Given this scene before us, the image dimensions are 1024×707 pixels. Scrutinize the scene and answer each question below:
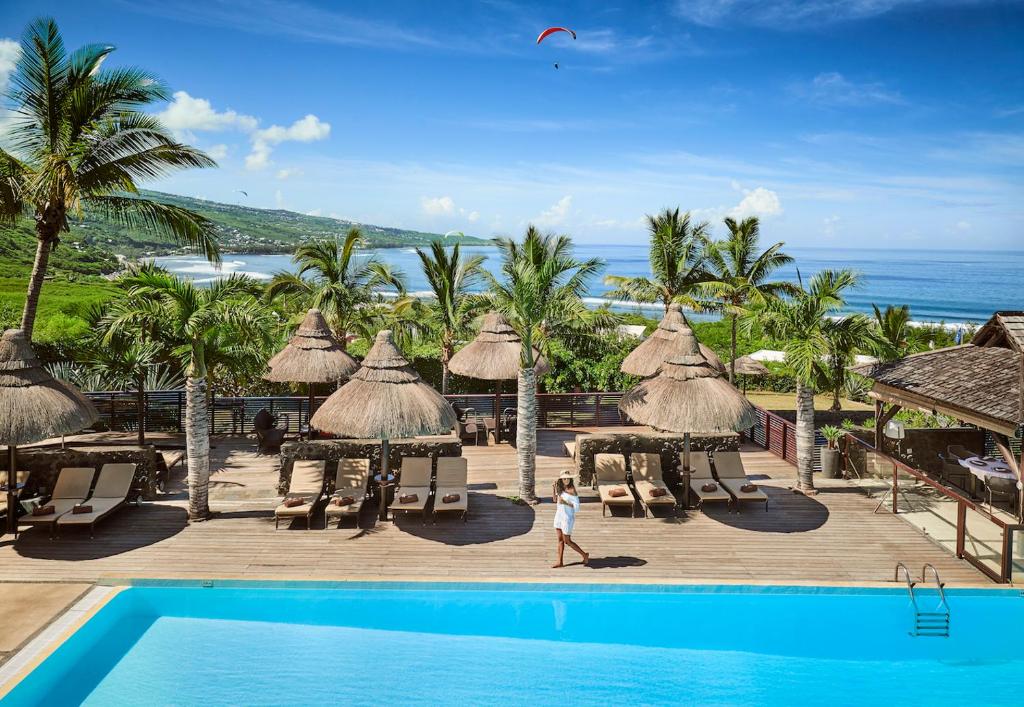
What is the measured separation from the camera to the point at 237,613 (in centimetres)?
812

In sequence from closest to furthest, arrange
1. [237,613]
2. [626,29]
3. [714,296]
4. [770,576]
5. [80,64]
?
1. [237,613]
2. [770,576]
3. [80,64]
4. [714,296]
5. [626,29]

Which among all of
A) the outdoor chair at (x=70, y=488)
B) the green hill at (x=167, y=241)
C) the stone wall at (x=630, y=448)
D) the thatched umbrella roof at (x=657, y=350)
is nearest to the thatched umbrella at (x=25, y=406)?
the outdoor chair at (x=70, y=488)

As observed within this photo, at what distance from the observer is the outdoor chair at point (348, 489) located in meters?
10.2

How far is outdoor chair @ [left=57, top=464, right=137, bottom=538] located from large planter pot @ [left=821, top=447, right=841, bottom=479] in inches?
488

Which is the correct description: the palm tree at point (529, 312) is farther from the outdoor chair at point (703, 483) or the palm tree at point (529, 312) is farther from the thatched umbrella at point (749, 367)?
the thatched umbrella at point (749, 367)

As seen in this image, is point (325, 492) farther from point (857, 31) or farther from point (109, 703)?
point (857, 31)

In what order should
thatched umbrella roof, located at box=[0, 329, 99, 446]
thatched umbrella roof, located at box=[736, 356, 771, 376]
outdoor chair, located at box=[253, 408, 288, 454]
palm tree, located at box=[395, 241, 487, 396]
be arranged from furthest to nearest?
thatched umbrella roof, located at box=[736, 356, 771, 376], palm tree, located at box=[395, 241, 487, 396], outdoor chair, located at box=[253, 408, 288, 454], thatched umbrella roof, located at box=[0, 329, 99, 446]

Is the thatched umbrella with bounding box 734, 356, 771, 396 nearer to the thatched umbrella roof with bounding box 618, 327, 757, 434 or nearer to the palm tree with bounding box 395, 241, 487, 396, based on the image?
the palm tree with bounding box 395, 241, 487, 396

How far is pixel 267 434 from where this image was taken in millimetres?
14383

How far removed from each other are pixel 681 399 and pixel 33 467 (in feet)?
35.8

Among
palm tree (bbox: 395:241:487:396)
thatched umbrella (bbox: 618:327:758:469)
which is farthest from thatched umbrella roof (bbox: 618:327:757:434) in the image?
palm tree (bbox: 395:241:487:396)

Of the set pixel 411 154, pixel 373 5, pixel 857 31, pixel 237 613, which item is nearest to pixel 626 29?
pixel 373 5

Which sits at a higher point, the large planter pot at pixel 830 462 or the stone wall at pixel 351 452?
the stone wall at pixel 351 452

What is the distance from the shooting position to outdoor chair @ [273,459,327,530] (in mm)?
10141
